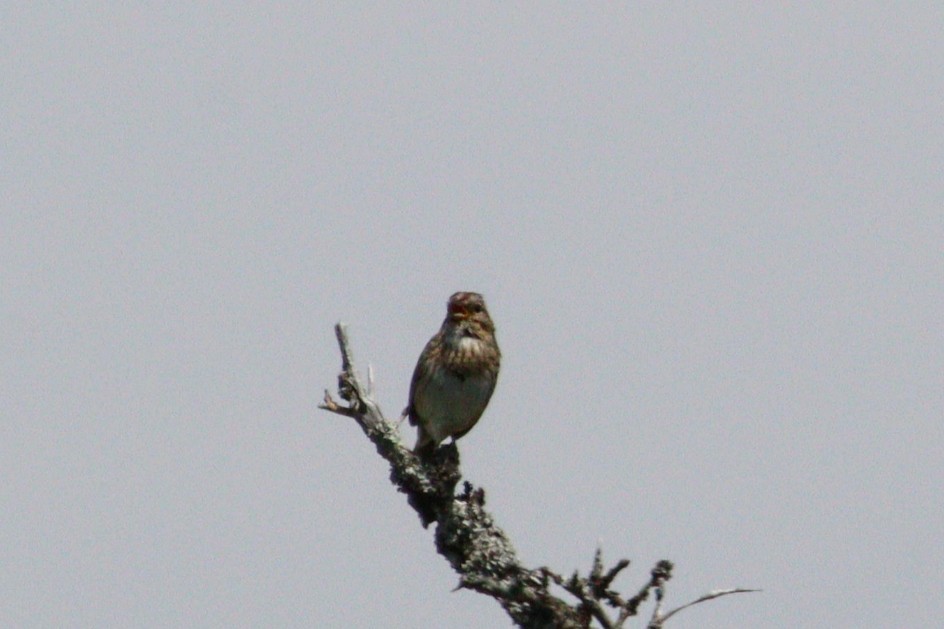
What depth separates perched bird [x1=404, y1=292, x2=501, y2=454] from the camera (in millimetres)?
14109

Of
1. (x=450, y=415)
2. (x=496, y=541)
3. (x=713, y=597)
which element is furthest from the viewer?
(x=450, y=415)

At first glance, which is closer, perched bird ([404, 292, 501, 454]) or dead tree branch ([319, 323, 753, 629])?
dead tree branch ([319, 323, 753, 629])

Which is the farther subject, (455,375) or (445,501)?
(455,375)

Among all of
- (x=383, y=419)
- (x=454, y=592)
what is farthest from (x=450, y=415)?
(x=454, y=592)

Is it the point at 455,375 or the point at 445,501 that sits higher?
the point at 455,375

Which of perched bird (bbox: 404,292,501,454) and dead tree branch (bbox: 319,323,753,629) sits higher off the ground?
perched bird (bbox: 404,292,501,454)

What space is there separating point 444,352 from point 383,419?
2.92 m

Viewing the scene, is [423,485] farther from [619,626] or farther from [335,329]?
[619,626]

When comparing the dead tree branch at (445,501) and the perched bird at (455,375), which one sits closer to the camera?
the dead tree branch at (445,501)

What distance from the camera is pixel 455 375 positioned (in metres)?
14.1

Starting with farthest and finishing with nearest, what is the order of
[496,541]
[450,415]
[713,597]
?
1. [450,415]
2. [496,541]
3. [713,597]

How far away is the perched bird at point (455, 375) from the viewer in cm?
1411

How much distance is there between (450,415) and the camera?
14.1 metres

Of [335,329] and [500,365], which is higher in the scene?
[500,365]
